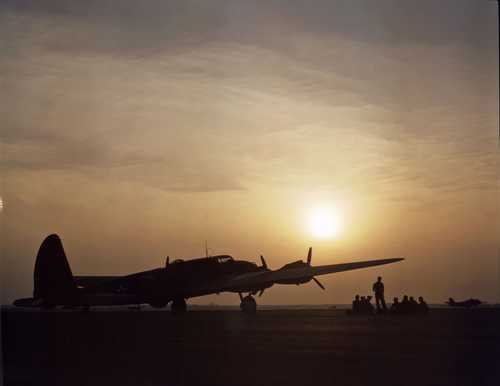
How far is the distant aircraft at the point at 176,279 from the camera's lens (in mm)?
32312

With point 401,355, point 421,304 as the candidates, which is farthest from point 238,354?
point 421,304

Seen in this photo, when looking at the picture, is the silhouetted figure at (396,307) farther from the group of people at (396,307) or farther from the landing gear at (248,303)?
the landing gear at (248,303)

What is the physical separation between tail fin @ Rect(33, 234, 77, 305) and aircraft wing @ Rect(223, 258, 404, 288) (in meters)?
8.12

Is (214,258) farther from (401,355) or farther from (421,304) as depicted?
(401,355)

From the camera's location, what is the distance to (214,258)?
121 feet

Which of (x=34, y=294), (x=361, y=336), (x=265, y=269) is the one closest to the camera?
(x=361, y=336)

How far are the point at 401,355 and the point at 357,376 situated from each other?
10.7 feet

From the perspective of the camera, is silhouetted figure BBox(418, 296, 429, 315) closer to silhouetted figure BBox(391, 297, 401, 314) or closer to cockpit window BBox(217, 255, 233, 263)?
silhouetted figure BBox(391, 297, 401, 314)

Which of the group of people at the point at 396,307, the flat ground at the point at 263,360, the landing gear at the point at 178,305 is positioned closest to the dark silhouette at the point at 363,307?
the group of people at the point at 396,307

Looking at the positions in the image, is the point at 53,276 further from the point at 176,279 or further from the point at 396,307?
the point at 396,307

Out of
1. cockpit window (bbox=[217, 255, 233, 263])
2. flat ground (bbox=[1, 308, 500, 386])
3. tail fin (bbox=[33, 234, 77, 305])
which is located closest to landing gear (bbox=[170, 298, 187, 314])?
cockpit window (bbox=[217, 255, 233, 263])

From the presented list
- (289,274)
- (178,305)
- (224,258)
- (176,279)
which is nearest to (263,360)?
(289,274)

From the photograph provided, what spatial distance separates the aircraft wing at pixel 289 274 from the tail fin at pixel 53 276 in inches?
320

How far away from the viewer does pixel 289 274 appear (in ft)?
115
